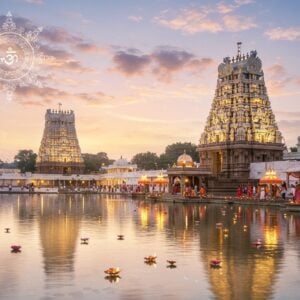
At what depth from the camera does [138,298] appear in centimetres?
1149

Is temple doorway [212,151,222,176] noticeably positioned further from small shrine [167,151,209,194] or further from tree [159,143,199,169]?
tree [159,143,199,169]

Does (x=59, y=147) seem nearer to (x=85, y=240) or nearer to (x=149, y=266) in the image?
(x=85, y=240)

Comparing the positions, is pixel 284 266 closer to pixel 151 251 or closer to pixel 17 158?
pixel 151 251

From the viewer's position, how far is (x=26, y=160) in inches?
6914

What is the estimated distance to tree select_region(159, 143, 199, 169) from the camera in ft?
453

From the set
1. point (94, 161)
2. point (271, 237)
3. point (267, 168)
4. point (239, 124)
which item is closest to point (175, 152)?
point (94, 161)

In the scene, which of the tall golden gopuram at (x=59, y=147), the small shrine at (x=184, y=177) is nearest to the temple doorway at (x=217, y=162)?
the small shrine at (x=184, y=177)

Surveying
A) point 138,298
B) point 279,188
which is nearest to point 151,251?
point 138,298

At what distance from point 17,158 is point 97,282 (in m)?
172

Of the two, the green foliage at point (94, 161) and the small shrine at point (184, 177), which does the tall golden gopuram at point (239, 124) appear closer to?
the small shrine at point (184, 177)

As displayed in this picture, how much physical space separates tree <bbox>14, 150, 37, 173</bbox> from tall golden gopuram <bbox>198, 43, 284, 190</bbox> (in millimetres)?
95118

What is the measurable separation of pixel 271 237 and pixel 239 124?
58.9m

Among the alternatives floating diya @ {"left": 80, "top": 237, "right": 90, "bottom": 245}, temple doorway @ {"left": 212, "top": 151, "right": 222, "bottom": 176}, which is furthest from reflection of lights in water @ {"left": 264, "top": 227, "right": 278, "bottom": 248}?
temple doorway @ {"left": 212, "top": 151, "right": 222, "bottom": 176}

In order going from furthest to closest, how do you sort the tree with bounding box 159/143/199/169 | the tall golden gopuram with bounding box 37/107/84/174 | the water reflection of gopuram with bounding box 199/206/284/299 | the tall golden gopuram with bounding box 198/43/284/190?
the tall golden gopuram with bounding box 37/107/84/174 → the tree with bounding box 159/143/199/169 → the tall golden gopuram with bounding box 198/43/284/190 → the water reflection of gopuram with bounding box 199/206/284/299
